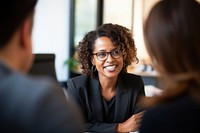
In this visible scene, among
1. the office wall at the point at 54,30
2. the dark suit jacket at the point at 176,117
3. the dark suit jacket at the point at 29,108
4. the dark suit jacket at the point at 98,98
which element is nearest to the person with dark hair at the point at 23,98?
the dark suit jacket at the point at 29,108

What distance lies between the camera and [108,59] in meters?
1.83

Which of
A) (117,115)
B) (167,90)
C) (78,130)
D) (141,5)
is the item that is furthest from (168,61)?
(141,5)

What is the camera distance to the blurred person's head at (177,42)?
0.94 m

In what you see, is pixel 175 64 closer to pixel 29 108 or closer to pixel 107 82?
pixel 29 108

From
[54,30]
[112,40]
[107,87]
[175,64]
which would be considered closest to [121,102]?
[107,87]

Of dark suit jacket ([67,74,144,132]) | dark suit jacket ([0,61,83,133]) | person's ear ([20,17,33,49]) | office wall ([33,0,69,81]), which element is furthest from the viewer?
office wall ([33,0,69,81])

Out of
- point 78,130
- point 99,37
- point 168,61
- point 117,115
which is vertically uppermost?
point 99,37

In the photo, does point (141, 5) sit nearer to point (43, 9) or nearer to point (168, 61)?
point (43, 9)

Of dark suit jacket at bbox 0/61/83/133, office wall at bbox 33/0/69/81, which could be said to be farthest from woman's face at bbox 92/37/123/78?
office wall at bbox 33/0/69/81

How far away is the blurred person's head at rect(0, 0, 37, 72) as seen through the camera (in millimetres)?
651

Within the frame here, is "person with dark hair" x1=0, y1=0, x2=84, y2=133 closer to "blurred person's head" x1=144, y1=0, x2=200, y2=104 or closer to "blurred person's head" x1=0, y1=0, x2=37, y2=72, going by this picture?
"blurred person's head" x1=0, y1=0, x2=37, y2=72

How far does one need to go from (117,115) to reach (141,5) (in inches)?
152

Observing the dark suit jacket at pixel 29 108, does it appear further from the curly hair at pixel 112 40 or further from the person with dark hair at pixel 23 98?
the curly hair at pixel 112 40

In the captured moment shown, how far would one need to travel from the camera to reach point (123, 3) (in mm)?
5418
